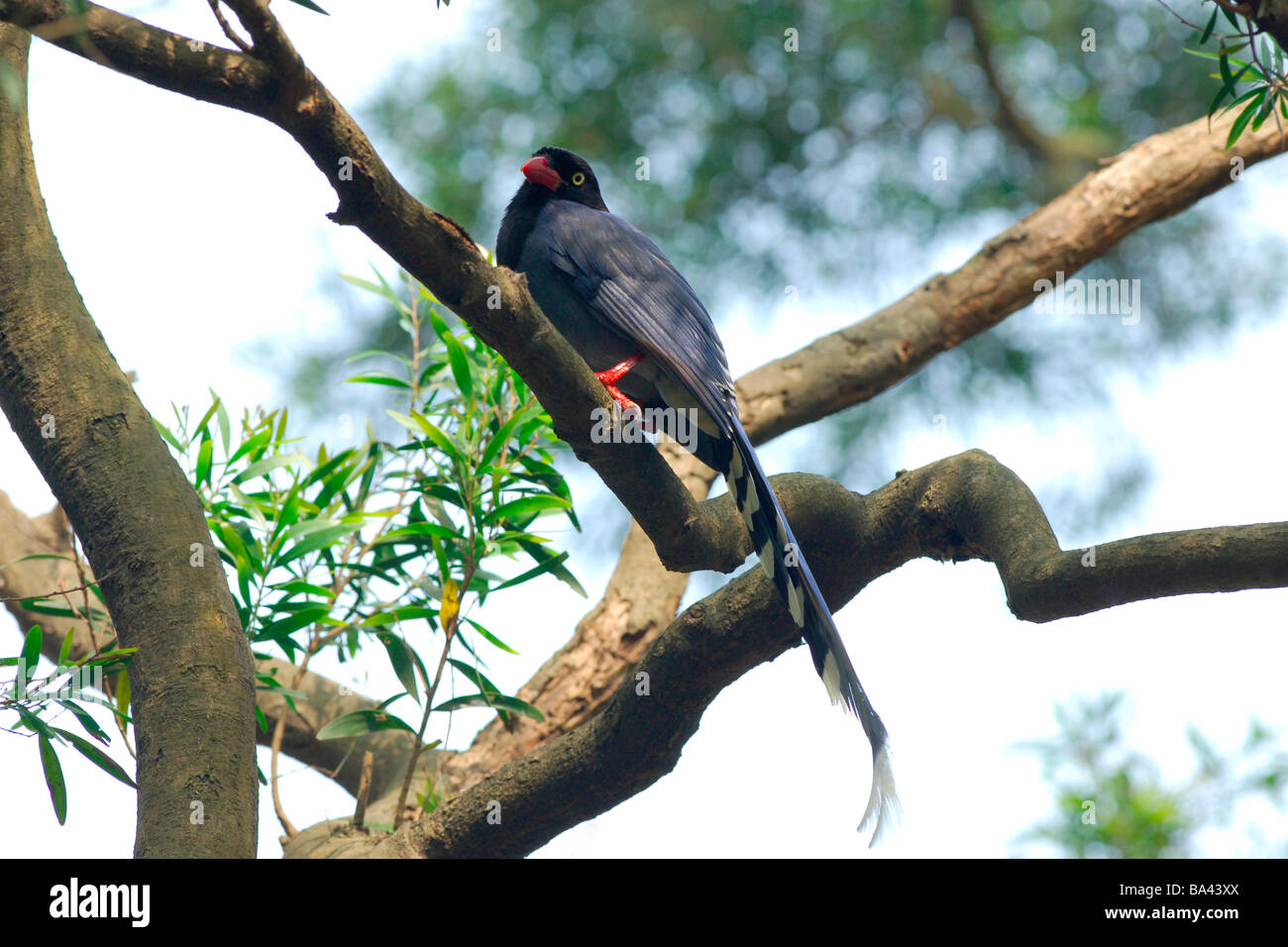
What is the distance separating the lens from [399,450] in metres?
3.22

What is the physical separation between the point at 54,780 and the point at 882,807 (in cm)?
162

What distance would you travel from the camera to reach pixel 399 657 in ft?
9.53

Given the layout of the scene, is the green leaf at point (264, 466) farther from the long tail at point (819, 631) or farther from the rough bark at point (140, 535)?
the long tail at point (819, 631)

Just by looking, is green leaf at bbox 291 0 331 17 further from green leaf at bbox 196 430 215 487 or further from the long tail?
green leaf at bbox 196 430 215 487

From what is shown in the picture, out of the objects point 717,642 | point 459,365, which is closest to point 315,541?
point 459,365

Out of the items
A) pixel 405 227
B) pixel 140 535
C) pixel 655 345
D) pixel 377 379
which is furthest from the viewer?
pixel 377 379

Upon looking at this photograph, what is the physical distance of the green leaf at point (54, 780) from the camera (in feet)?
6.85

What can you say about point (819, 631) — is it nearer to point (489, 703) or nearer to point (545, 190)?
point (489, 703)

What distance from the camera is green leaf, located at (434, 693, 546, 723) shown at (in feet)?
9.28

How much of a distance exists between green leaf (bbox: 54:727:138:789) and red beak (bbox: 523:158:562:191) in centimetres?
203

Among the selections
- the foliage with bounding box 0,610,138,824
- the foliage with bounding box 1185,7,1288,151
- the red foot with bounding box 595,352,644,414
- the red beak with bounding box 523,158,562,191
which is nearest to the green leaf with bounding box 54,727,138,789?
the foliage with bounding box 0,610,138,824

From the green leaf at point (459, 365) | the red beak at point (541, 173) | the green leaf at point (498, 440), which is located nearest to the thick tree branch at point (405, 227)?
the green leaf at point (498, 440)

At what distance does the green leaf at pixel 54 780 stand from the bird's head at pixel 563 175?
2.07 m
